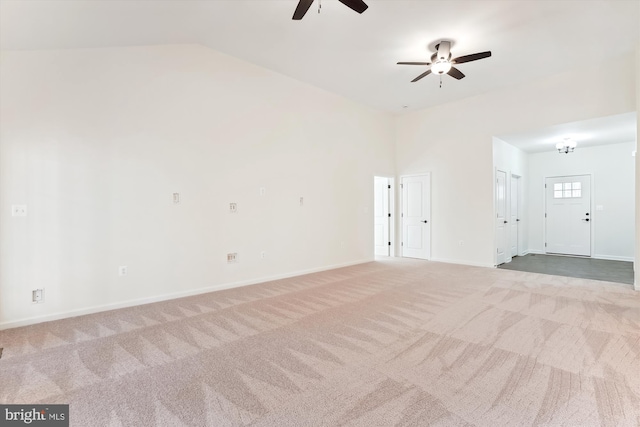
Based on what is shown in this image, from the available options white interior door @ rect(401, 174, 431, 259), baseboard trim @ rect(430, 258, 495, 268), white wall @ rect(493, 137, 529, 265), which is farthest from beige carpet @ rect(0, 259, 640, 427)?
white wall @ rect(493, 137, 529, 265)

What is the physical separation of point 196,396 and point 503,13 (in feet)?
16.7

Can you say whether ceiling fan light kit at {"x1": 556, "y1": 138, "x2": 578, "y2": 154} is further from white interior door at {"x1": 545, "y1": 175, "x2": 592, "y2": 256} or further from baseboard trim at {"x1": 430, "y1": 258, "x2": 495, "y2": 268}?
baseboard trim at {"x1": 430, "y1": 258, "x2": 495, "y2": 268}

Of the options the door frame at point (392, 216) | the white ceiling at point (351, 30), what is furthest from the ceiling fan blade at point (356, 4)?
the door frame at point (392, 216)

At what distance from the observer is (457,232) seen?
6.86m

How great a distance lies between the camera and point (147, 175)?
3.99m

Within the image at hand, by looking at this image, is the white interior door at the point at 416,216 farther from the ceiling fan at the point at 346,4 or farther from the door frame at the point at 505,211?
the ceiling fan at the point at 346,4

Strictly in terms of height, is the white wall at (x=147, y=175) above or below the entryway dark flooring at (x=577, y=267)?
above

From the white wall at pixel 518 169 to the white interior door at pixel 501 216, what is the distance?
191 millimetres

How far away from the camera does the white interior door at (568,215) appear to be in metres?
7.65

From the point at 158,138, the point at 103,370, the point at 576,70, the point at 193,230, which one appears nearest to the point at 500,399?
the point at 103,370
